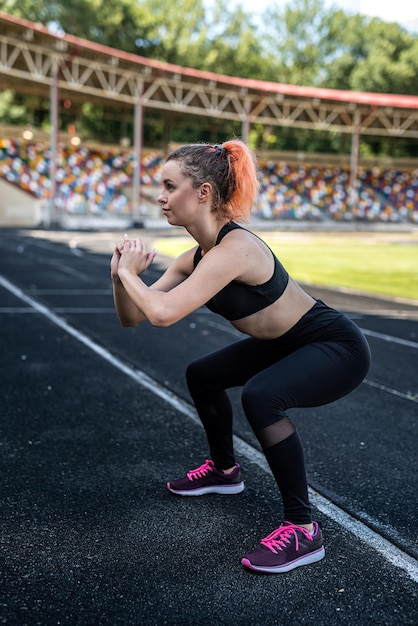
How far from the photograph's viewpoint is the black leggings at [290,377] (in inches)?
117

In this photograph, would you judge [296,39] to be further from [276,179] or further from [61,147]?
[61,147]

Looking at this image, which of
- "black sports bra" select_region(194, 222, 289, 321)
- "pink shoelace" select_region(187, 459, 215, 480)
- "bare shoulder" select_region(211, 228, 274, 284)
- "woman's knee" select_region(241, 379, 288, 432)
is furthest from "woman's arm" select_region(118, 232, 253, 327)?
"pink shoelace" select_region(187, 459, 215, 480)

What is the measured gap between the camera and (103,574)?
2.86 metres

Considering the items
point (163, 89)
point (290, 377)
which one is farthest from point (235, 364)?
point (163, 89)

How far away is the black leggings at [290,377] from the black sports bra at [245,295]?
0.76 feet

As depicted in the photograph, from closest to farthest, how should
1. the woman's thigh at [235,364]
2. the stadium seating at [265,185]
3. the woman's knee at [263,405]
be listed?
the woman's knee at [263,405], the woman's thigh at [235,364], the stadium seating at [265,185]

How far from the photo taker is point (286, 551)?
296 centimetres

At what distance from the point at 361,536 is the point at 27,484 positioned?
1841 mm

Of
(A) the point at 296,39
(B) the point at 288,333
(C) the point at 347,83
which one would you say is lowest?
(B) the point at 288,333

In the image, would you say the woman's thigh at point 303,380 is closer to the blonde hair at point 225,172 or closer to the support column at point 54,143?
the blonde hair at point 225,172

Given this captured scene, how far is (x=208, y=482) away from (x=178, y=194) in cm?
165

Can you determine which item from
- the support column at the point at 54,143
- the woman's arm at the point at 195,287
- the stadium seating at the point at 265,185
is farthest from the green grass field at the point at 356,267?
the stadium seating at the point at 265,185

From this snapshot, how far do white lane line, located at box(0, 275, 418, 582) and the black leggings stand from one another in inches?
16.2

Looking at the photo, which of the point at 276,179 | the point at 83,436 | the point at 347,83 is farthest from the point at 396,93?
the point at 83,436
